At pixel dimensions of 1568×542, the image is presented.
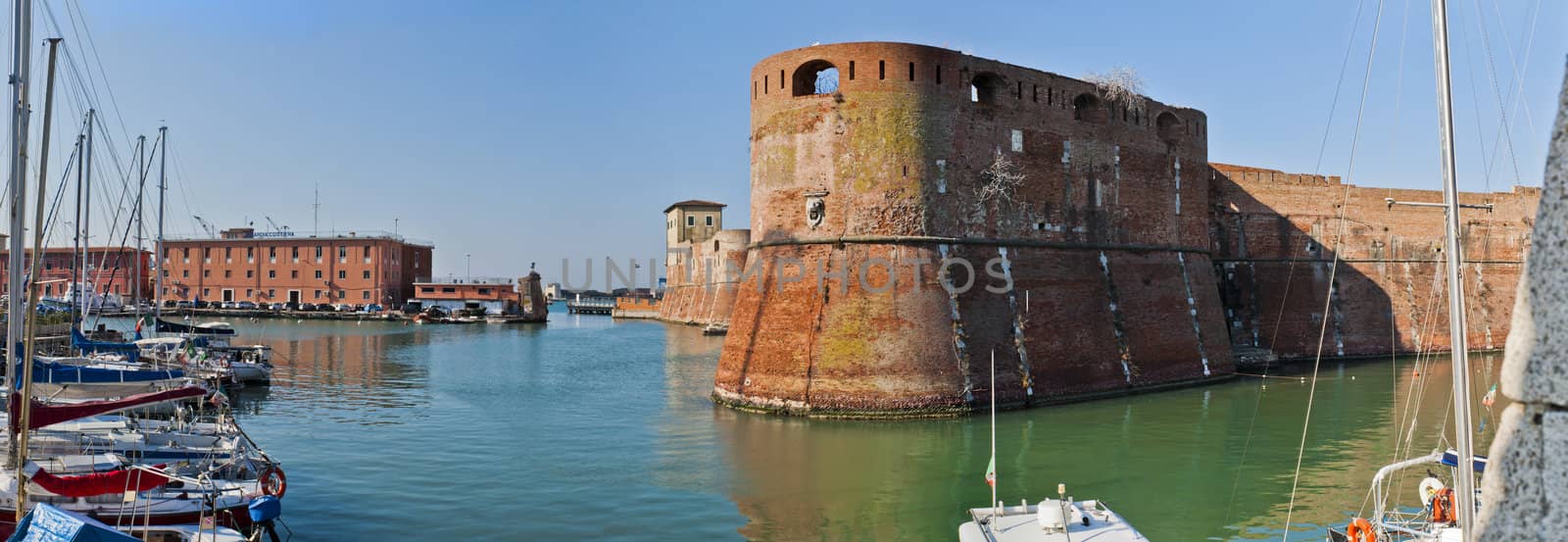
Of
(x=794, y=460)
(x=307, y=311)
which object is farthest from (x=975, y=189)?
(x=307, y=311)

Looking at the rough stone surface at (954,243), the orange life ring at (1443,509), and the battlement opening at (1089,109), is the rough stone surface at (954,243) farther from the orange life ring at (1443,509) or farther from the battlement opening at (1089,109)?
the orange life ring at (1443,509)

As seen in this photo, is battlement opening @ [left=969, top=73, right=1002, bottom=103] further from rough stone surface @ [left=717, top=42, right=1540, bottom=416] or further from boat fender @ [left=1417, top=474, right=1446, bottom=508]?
boat fender @ [left=1417, top=474, right=1446, bottom=508]

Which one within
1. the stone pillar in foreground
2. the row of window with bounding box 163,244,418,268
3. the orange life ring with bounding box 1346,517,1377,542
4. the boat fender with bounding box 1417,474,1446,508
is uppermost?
the row of window with bounding box 163,244,418,268

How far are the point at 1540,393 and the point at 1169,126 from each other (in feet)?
103

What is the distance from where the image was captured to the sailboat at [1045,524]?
38.9ft

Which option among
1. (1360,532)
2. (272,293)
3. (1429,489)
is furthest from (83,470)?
(272,293)

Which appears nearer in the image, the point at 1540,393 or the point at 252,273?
the point at 1540,393

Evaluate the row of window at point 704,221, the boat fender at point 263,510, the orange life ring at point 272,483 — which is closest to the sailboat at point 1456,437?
the boat fender at point 263,510

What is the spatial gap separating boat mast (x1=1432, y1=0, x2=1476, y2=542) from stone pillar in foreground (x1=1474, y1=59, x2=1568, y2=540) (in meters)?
6.33

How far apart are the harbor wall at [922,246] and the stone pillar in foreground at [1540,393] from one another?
19.9 metres

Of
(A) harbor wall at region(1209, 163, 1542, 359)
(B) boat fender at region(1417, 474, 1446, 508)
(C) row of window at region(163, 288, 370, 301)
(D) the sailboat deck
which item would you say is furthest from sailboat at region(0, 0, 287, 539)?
(C) row of window at region(163, 288, 370, 301)

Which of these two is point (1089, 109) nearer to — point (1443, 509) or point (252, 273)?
point (1443, 509)

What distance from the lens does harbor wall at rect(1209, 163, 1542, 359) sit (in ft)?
126

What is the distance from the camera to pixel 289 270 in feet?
273
